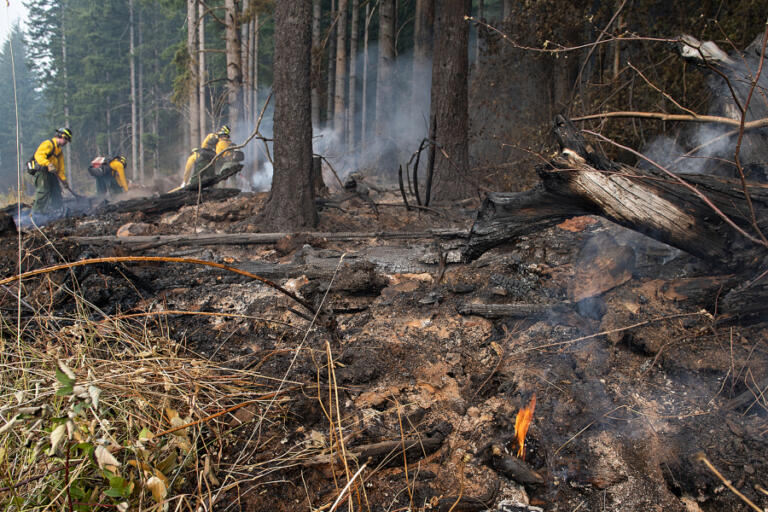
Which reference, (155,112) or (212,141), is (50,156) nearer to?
(212,141)

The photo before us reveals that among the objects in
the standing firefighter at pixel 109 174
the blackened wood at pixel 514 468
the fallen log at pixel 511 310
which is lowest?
the blackened wood at pixel 514 468

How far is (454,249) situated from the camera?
4.44 meters

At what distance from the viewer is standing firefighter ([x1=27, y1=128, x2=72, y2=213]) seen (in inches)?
378

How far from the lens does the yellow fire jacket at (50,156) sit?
31.4 feet

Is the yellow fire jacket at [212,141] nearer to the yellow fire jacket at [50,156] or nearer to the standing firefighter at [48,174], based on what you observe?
the standing firefighter at [48,174]

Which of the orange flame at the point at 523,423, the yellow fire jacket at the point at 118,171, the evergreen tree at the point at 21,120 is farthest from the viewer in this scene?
the evergreen tree at the point at 21,120

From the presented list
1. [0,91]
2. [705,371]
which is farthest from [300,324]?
[0,91]

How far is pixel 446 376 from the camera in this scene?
2.99m

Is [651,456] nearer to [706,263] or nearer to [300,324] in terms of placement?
[706,263]

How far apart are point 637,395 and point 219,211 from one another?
6271mm

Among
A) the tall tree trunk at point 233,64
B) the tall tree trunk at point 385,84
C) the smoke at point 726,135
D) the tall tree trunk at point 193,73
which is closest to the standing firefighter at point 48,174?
the tall tree trunk at point 233,64

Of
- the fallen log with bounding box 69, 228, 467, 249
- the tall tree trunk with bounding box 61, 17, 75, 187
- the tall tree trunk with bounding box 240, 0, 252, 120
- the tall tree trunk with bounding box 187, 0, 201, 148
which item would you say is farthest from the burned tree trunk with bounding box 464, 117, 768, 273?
the tall tree trunk with bounding box 61, 17, 75, 187

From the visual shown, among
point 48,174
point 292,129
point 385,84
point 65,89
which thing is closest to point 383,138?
point 385,84

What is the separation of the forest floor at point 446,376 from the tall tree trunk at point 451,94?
3.83 metres
